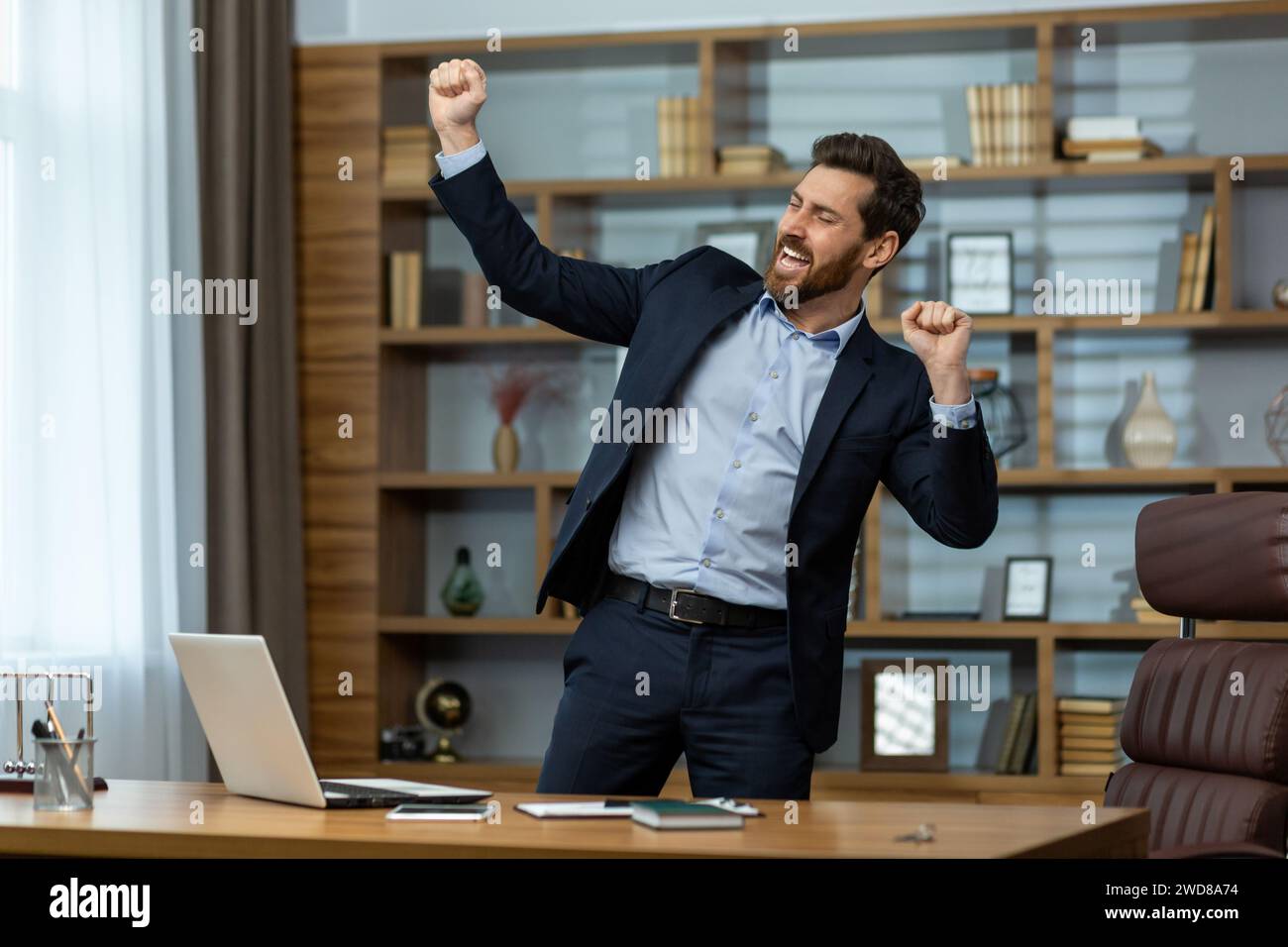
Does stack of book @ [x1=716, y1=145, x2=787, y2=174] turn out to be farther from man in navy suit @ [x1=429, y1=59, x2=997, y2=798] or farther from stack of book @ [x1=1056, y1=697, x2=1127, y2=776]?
man in navy suit @ [x1=429, y1=59, x2=997, y2=798]

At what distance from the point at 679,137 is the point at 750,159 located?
0.80 feet

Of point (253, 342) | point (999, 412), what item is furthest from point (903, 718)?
point (253, 342)

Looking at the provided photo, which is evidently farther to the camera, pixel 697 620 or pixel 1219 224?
pixel 1219 224

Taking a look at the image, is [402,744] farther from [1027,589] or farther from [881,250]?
[881,250]

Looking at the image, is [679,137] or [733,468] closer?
[733,468]

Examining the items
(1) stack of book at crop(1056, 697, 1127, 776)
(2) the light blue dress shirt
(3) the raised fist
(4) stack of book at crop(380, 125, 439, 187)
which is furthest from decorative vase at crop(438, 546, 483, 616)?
(3) the raised fist

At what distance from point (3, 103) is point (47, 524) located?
96cm

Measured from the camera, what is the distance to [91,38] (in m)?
3.83

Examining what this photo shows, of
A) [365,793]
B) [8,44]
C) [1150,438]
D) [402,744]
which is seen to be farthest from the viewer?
[402,744]

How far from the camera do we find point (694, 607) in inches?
95.3

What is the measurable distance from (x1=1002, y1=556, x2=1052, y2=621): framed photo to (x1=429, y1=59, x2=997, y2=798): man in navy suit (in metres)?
2.02

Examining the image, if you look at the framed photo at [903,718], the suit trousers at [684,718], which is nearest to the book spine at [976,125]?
the framed photo at [903,718]
